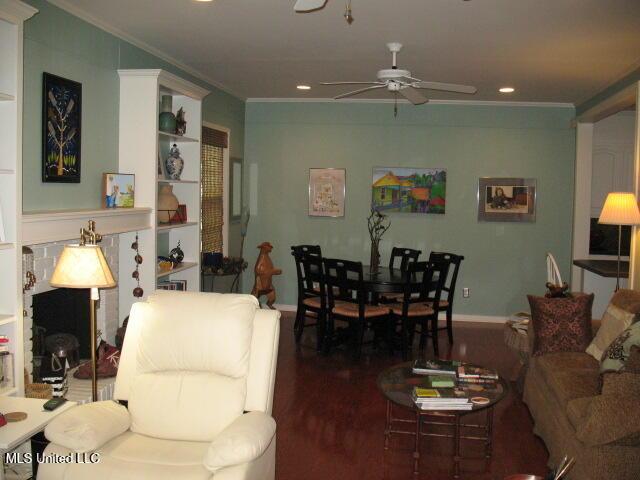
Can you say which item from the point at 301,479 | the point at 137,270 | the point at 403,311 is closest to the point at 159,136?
the point at 137,270

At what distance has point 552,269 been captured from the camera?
6.14m

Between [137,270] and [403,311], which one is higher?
[137,270]

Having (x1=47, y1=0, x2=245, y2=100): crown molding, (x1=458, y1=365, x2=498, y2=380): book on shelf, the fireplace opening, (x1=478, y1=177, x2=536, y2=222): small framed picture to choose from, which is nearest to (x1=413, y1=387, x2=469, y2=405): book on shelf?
(x1=458, y1=365, x2=498, y2=380): book on shelf

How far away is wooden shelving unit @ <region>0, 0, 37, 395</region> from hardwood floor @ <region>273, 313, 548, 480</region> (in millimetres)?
1548

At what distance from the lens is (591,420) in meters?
2.98

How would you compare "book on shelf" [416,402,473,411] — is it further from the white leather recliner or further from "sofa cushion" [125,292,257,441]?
"sofa cushion" [125,292,257,441]

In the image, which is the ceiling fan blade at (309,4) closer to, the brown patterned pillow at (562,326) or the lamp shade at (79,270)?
the lamp shade at (79,270)

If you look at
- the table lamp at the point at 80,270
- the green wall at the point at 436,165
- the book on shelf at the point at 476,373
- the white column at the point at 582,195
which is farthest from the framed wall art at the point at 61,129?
the white column at the point at 582,195

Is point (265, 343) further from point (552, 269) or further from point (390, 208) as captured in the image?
point (390, 208)

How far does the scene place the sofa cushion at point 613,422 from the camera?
2.85 metres

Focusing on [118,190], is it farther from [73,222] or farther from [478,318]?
[478,318]

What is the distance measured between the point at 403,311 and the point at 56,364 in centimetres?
299

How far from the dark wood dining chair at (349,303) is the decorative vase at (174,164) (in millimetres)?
1483

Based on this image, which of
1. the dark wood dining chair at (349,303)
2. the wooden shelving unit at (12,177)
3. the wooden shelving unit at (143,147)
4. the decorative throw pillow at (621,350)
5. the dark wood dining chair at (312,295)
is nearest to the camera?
the wooden shelving unit at (12,177)
